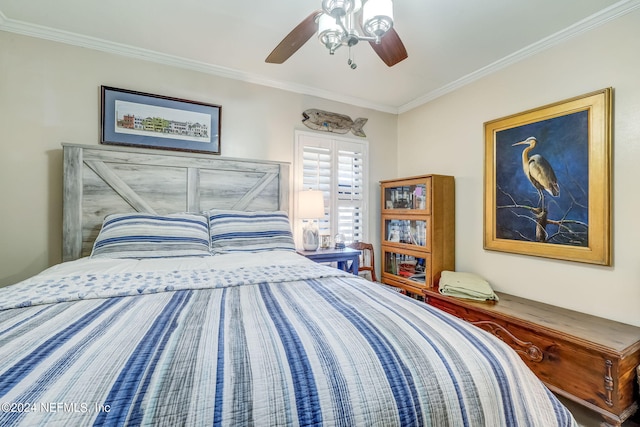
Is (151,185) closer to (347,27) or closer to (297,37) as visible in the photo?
(297,37)

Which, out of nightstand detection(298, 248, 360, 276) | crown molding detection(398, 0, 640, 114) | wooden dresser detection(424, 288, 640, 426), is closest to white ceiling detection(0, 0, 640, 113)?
crown molding detection(398, 0, 640, 114)

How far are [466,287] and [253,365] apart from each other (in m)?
2.27

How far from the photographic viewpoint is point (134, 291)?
1.16 metres

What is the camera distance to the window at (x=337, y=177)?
3.15 meters

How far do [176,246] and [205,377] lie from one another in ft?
5.47

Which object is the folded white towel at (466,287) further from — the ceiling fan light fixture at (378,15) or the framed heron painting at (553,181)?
the ceiling fan light fixture at (378,15)

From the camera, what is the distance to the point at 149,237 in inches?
78.5

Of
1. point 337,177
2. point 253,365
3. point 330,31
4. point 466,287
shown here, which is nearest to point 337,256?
point 337,177

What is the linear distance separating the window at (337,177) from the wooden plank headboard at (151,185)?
1.17 feet

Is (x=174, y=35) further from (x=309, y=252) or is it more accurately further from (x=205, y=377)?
(x=205, y=377)

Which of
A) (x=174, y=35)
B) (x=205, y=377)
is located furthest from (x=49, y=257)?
(x=205, y=377)

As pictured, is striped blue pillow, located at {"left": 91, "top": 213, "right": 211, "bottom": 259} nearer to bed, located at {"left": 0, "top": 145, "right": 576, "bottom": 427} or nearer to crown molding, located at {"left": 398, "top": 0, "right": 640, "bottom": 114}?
bed, located at {"left": 0, "top": 145, "right": 576, "bottom": 427}

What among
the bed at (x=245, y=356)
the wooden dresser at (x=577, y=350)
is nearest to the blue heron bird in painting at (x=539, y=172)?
the wooden dresser at (x=577, y=350)

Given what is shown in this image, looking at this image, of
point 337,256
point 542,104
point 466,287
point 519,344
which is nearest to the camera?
point 519,344
